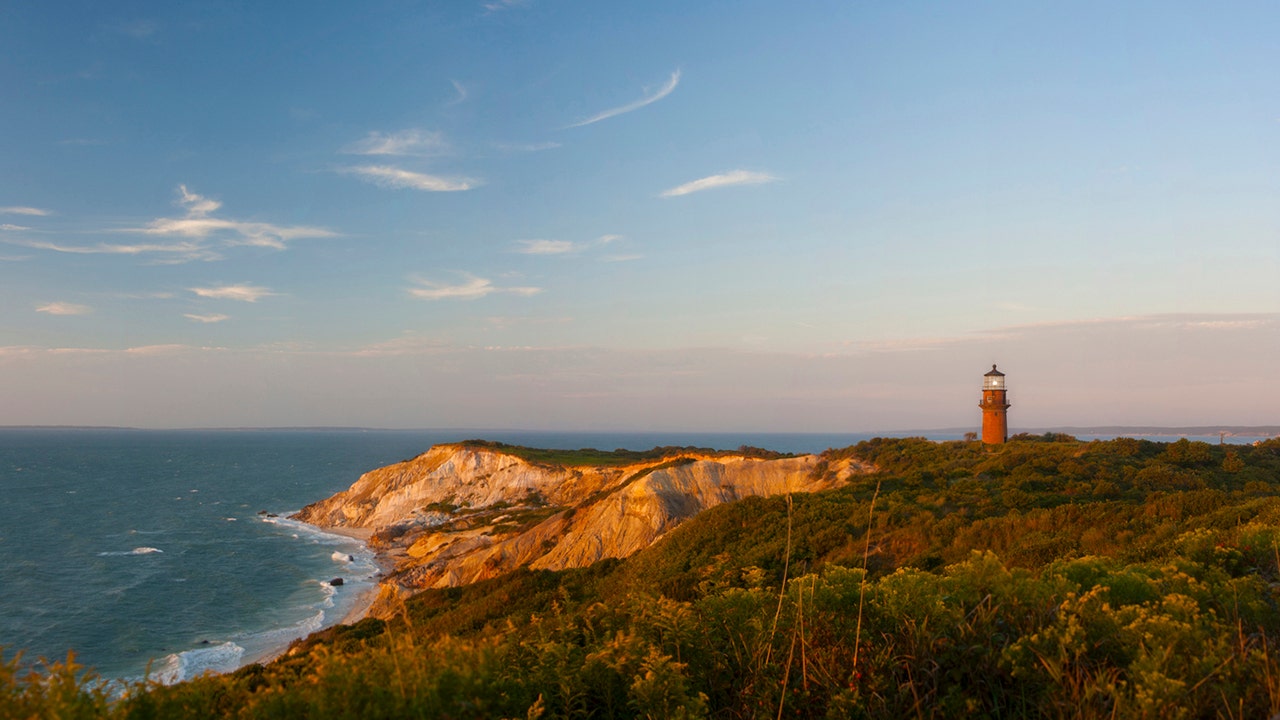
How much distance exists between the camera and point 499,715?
4.61 metres

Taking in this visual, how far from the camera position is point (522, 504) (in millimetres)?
63062

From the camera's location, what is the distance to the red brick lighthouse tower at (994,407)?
3909 centimetres

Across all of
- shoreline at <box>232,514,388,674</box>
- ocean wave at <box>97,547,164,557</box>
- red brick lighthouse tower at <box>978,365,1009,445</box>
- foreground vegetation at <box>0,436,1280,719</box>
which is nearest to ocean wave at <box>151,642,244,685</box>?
shoreline at <box>232,514,388,674</box>

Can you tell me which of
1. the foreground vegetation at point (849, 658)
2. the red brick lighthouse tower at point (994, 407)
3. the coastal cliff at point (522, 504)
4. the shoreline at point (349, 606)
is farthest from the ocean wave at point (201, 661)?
the red brick lighthouse tower at point (994, 407)

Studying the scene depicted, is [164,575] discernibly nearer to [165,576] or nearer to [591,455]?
[165,576]

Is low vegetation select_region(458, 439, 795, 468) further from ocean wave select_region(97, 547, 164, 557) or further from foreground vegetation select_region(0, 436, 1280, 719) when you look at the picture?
foreground vegetation select_region(0, 436, 1280, 719)

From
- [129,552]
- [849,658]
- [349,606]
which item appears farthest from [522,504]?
[849,658]

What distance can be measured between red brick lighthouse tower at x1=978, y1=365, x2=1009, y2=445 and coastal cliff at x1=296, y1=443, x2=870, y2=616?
9.04 m

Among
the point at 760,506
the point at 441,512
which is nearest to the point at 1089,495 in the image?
the point at 760,506

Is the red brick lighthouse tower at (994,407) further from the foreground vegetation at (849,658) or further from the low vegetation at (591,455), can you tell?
the foreground vegetation at (849,658)

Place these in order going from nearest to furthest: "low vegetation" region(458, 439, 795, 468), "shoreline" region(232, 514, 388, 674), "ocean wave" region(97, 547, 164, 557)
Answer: "shoreline" region(232, 514, 388, 674)
"ocean wave" region(97, 547, 164, 557)
"low vegetation" region(458, 439, 795, 468)

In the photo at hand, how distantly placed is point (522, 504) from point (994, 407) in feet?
138

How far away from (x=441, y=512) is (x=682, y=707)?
223 ft

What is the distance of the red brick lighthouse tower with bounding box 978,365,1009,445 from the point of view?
3909 centimetres
